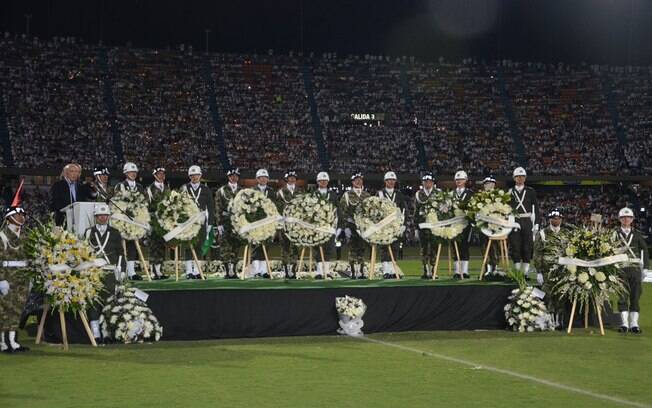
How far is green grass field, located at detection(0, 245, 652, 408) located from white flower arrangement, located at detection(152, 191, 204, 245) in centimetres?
279

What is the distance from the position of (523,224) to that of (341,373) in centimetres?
925

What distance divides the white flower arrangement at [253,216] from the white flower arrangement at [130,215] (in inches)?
67.1

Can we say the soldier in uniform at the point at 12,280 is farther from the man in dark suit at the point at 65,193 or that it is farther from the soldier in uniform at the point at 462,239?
the soldier in uniform at the point at 462,239

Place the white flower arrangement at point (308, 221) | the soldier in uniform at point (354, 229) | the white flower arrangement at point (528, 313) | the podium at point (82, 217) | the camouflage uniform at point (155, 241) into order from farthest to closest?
1. the soldier in uniform at point (354, 229)
2. the camouflage uniform at point (155, 241)
3. the white flower arrangement at point (308, 221)
4. the white flower arrangement at point (528, 313)
5. the podium at point (82, 217)

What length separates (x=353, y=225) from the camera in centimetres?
1916

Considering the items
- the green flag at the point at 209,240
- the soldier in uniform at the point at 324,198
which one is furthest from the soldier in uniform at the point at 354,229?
the green flag at the point at 209,240

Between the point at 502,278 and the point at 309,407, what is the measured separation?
9096mm

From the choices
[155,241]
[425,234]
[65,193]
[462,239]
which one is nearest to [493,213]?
[462,239]

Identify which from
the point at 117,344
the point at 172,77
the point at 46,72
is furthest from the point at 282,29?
the point at 117,344

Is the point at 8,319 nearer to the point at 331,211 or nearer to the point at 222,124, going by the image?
the point at 331,211

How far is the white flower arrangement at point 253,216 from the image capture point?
1777 centimetres

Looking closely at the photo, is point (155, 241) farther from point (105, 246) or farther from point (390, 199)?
point (390, 199)

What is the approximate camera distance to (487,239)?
1867cm

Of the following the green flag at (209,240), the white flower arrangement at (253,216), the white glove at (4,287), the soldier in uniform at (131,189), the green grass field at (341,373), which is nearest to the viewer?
the green grass field at (341,373)
